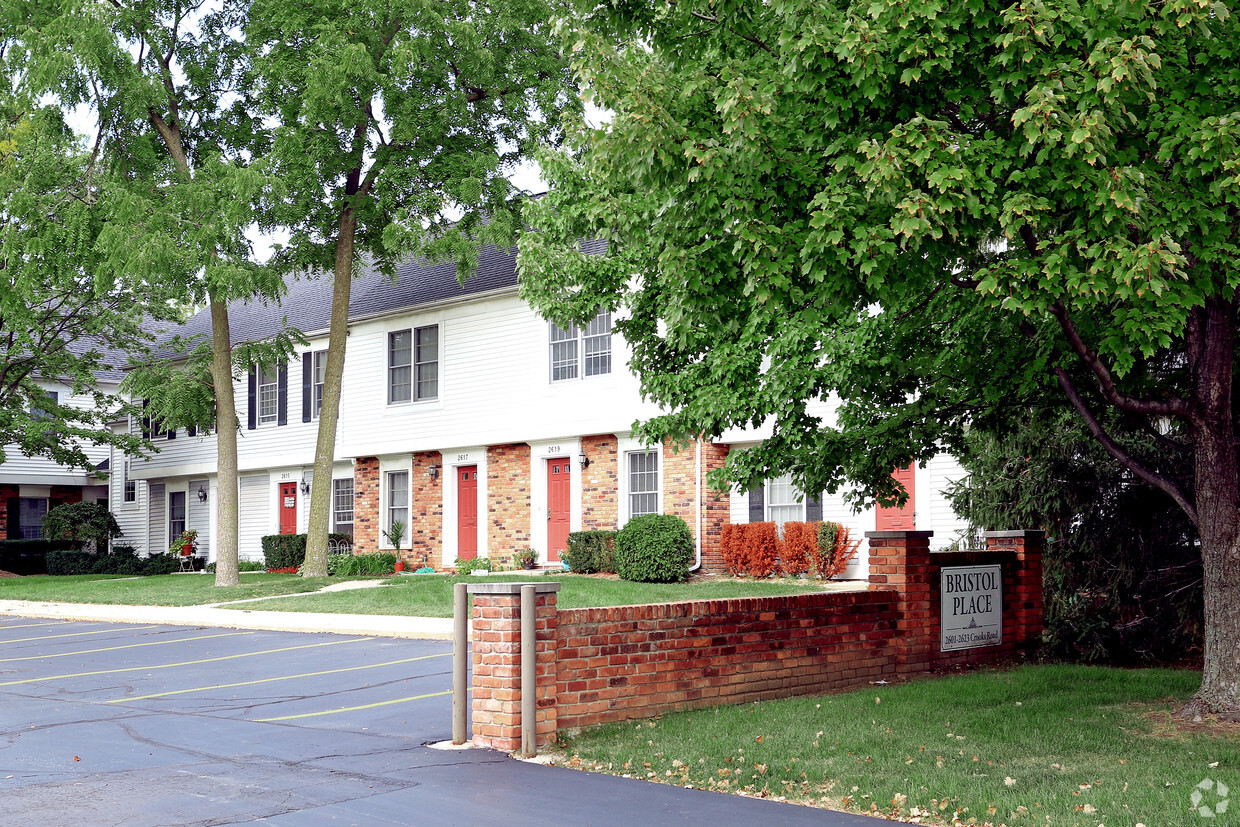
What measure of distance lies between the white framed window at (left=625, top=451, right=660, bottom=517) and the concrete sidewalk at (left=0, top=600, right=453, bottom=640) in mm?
7561

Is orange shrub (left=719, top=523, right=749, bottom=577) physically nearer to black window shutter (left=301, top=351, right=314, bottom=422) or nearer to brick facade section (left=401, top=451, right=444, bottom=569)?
brick facade section (left=401, top=451, right=444, bottom=569)

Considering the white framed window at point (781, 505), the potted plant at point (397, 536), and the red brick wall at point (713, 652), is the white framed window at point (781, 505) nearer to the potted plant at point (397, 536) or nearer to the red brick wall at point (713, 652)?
the potted plant at point (397, 536)

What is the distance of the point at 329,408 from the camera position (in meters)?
25.4

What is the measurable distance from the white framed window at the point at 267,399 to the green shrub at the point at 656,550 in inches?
556

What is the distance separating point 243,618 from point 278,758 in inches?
459

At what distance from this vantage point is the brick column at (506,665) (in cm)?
796

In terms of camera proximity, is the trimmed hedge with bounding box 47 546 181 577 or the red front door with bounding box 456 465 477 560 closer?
the red front door with bounding box 456 465 477 560

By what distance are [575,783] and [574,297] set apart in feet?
25.1

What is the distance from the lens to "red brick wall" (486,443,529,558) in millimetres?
26172

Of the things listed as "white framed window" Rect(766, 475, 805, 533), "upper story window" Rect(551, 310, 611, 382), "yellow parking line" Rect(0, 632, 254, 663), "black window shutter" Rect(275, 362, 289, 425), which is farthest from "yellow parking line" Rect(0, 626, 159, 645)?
"black window shutter" Rect(275, 362, 289, 425)

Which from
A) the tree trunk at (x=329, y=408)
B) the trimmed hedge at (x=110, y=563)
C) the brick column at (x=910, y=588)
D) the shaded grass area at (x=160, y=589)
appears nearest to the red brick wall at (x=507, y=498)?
the tree trunk at (x=329, y=408)

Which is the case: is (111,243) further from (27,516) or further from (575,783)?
(27,516)

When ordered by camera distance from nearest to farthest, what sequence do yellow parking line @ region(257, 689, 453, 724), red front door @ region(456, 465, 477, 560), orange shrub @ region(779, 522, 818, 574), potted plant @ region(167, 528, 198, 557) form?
yellow parking line @ region(257, 689, 453, 724) < orange shrub @ region(779, 522, 818, 574) < red front door @ region(456, 465, 477, 560) < potted plant @ region(167, 528, 198, 557)

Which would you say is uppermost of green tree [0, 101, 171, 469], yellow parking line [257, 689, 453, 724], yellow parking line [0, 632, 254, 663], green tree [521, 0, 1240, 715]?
green tree [0, 101, 171, 469]
